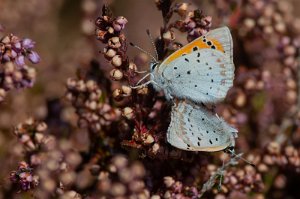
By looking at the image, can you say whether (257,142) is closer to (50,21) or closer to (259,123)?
(259,123)

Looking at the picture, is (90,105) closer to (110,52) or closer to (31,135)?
(31,135)

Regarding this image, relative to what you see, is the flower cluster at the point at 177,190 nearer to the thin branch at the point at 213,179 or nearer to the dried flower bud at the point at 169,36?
the thin branch at the point at 213,179

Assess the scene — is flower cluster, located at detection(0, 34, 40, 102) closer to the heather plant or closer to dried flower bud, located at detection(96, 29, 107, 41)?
the heather plant

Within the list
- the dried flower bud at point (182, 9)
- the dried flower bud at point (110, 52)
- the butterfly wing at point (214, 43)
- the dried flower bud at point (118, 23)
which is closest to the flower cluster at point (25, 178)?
the dried flower bud at point (110, 52)

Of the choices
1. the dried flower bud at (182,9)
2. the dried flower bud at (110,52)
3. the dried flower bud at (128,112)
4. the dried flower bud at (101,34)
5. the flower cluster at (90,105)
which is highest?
the dried flower bud at (182,9)

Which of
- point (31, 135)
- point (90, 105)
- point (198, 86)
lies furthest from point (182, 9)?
point (31, 135)

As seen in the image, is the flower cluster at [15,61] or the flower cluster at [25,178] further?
the flower cluster at [15,61]
